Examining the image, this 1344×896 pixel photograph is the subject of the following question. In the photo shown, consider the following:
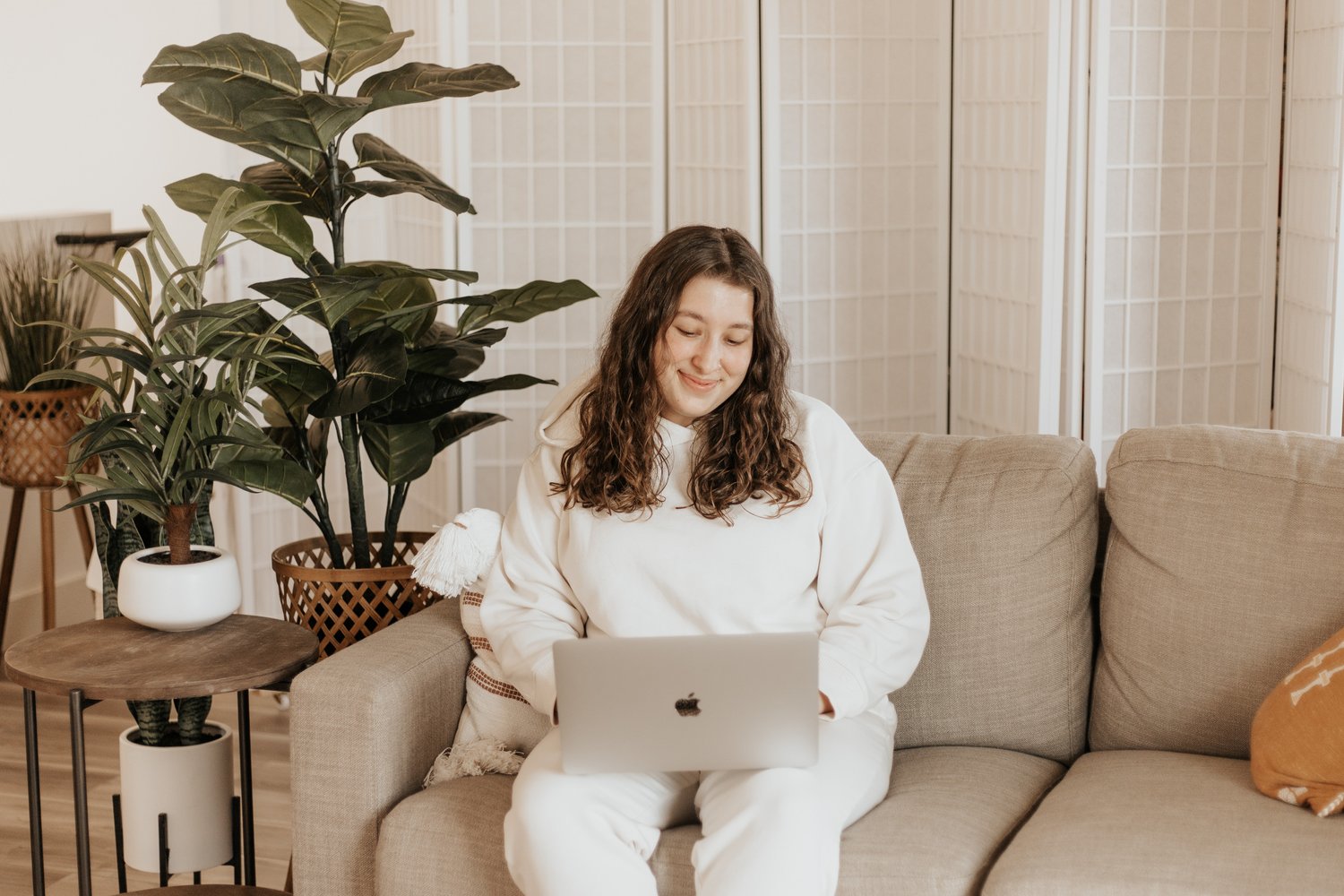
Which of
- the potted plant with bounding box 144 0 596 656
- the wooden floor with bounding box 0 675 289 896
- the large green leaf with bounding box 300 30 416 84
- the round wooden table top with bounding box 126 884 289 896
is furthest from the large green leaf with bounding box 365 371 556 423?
the wooden floor with bounding box 0 675 289 896

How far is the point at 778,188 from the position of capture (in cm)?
339

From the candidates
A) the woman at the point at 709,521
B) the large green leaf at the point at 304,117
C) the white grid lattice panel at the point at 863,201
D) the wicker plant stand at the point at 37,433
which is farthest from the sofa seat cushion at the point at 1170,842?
the wicker plant stand at the point at 37,433

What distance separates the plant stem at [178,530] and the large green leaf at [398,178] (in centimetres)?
65

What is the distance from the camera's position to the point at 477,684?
2.22 metres

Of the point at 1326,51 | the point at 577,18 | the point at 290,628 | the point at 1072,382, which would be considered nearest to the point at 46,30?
the point at 577,18

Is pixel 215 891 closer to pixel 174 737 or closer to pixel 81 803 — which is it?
pixel 174 737

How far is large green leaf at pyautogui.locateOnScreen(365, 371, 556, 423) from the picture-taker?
2602mm

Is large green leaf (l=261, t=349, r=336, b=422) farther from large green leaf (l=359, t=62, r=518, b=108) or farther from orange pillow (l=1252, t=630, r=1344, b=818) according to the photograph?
orange pillow (l=1252, t=630, r=1344, b=818)

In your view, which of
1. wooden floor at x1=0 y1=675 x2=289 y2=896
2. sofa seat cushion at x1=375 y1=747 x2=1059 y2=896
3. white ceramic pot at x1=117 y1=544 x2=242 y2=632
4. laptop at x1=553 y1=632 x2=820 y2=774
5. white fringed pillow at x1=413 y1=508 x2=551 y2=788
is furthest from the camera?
wooden floor at x1=0 y1=675 x2=289 y2=896

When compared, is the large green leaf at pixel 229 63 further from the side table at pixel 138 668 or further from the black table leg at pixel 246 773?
the black table leg at pixel 246 773

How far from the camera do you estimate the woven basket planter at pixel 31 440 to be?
3.63 m

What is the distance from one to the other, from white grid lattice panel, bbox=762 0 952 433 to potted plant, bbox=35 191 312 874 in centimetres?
142

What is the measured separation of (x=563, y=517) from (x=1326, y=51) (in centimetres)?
189

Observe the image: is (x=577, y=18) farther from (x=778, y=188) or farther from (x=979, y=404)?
(x=979, y=404)
